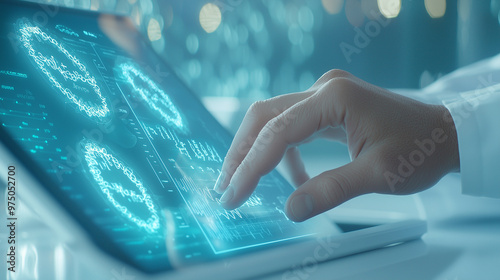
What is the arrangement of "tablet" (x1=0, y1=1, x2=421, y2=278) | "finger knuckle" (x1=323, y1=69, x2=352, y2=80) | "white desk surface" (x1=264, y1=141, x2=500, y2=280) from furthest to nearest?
"finger knuckle" (x1=323, y1=69, x2=352, y2=80), "white desk surface" (x1=264, y1=141, x2=500, y2=280), "tablet" (x1=0, y1=1, x2=421, y2=278)

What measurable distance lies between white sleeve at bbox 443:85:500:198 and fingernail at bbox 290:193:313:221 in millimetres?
269

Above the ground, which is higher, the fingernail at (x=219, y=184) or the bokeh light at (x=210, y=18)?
the bokeh light at (x=210, y=18)

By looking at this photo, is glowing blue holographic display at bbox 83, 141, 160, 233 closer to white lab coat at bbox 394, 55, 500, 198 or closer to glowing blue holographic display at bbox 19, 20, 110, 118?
glowing blue holographic display at bbox 19, 20, 110, 118

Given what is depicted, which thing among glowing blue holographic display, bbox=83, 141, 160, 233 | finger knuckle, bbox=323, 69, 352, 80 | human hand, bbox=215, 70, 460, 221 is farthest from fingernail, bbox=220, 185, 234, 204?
finger knuckle, bbox=323, 69, 352, 80

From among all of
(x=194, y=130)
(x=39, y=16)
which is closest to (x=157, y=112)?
(x=194, y=130)

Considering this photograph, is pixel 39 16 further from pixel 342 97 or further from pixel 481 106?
pixel 481 106

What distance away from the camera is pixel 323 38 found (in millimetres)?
2008

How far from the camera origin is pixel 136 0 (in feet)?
5.75

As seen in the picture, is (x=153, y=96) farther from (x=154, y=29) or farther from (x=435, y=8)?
(x=435, y=8)

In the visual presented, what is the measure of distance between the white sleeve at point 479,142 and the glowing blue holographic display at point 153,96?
42cm

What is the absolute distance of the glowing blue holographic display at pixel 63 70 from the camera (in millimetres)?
572

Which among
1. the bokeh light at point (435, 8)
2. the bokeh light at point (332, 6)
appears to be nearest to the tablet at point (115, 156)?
the bokeh light at point (332, 6)

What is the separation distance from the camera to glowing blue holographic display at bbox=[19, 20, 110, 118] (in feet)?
1.88

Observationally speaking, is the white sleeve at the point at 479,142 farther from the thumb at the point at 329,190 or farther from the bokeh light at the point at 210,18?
the bokeh light at the point at 210,18
